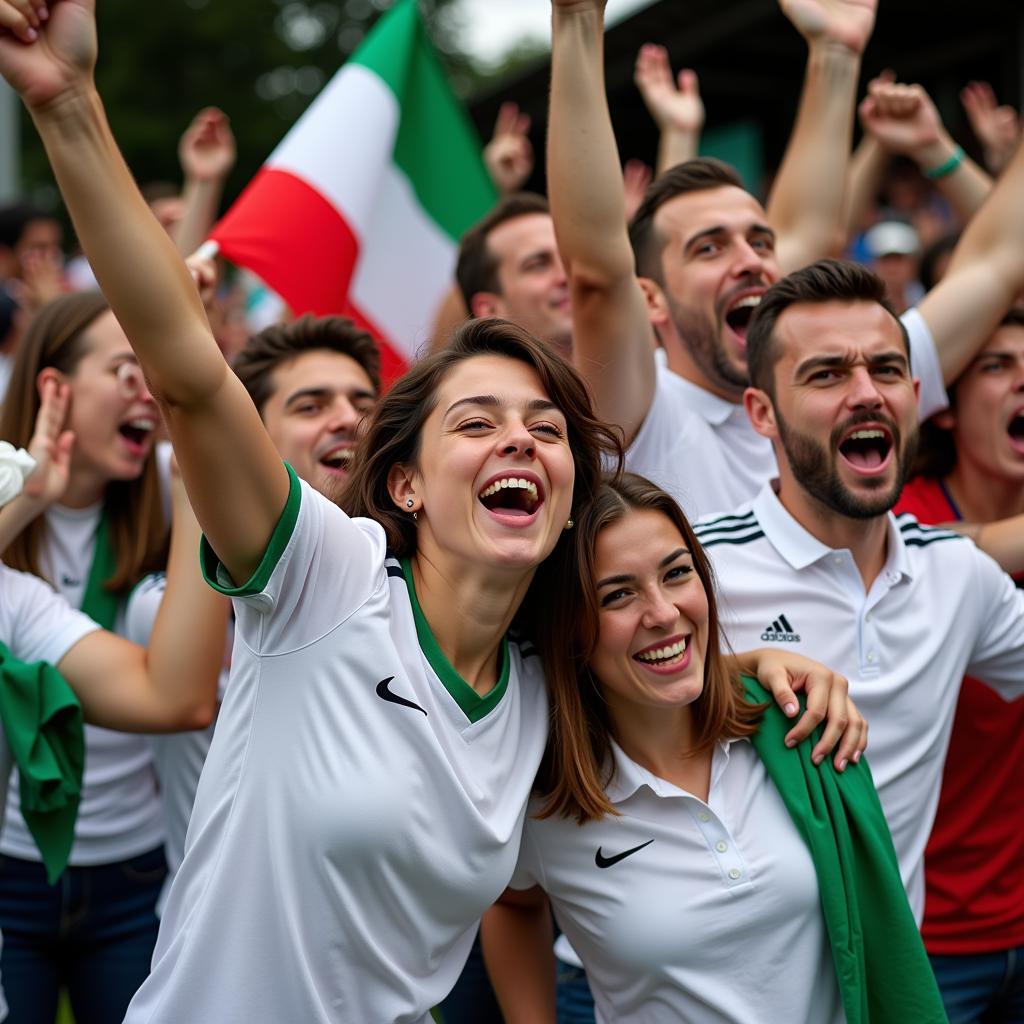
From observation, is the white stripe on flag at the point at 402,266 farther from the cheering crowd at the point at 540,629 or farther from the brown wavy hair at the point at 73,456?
the brown wavy hair at the point at 73,456

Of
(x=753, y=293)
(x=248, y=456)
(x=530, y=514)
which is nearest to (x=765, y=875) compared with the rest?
(x=530, y=514)

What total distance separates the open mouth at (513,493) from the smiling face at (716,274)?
4.37 feet

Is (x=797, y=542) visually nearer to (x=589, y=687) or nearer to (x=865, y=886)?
(x=589, y=687)

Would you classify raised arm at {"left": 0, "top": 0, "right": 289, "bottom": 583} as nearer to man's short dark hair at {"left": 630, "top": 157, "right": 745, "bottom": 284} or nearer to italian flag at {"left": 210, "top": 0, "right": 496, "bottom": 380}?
man's short dark hair at {"left": 630, "top": 157, "right": 745, "bottom": 284}

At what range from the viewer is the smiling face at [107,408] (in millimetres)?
3777

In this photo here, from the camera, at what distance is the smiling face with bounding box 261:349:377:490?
388 cm

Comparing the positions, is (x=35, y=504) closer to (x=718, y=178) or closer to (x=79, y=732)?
(x=79, y=732)

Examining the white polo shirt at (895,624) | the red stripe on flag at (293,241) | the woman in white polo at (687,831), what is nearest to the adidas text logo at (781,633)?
the white polo shirt at (895,624)

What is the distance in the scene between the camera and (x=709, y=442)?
385cm

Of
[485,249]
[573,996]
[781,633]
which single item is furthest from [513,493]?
[485,249]

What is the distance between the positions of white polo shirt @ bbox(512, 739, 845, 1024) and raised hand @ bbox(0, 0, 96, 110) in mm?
1631

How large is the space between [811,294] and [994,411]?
0.84 metres

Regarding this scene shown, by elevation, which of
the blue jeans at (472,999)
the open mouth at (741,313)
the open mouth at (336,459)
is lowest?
the blue jeans at (472,999)

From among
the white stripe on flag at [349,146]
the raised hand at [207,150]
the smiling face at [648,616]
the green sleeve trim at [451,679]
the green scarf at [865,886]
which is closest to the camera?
the green sleeve trim at [451,679]
